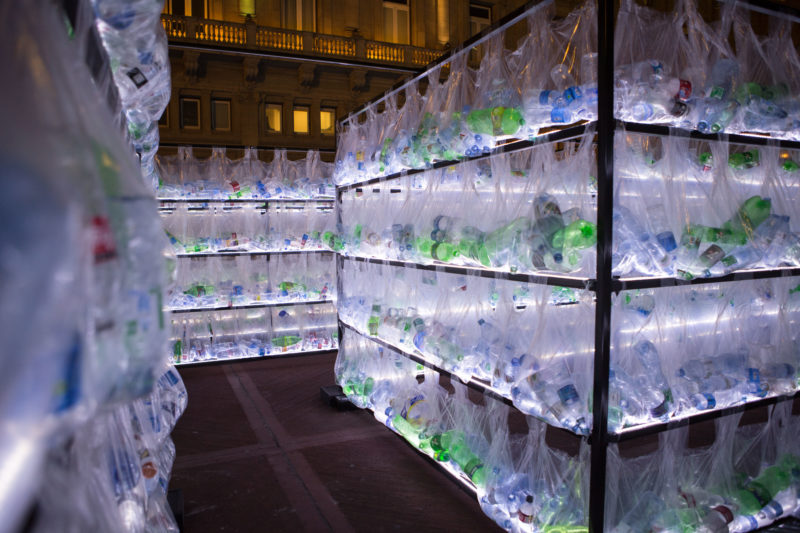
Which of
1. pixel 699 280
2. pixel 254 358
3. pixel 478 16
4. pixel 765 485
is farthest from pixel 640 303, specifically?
pixel 478 16

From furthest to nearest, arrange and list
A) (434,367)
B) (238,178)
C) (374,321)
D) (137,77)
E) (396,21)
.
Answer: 1. (396,21)
2. (238,178)
3. (374,321)
4. (434,367)
5. (137,77)

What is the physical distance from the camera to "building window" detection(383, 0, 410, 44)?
1389 centimetres

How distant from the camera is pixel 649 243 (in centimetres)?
221

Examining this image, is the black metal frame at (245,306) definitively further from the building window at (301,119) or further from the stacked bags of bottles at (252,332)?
the building window at (301,119)

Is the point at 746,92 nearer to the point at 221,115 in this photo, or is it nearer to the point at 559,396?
the point at 559,396

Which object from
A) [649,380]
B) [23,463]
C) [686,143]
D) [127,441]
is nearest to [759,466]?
[649,380]

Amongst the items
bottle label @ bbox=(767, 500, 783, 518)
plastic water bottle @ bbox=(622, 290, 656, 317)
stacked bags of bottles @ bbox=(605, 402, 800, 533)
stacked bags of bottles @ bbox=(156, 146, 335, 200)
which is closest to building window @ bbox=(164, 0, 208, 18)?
stacked bags of bottles @ bbox=(156, 146, 335, 200)

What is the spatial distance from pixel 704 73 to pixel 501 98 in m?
0.86

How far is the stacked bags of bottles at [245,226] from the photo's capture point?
608 cm

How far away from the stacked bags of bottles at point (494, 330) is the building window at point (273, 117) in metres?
9.32

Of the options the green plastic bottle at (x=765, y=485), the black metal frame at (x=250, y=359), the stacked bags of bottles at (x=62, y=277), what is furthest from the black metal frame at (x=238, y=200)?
the stacked bags of bottles at (x=62, y=277)

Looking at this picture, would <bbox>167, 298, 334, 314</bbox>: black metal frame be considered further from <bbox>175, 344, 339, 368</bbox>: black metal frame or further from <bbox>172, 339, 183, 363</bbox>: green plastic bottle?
<bbox>175, 344, 339, 368</bbox>: black metal frame

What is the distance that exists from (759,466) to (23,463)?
10.7ft

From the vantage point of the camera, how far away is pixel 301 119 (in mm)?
13336
